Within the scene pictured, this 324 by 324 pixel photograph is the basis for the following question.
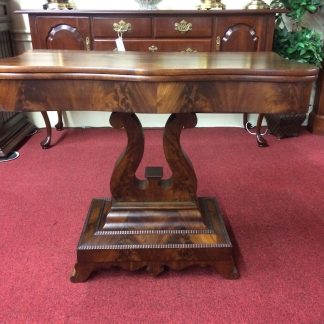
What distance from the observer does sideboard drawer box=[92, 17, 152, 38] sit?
1.95m

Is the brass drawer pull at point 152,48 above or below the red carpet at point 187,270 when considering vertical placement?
above

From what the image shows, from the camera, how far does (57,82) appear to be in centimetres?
86

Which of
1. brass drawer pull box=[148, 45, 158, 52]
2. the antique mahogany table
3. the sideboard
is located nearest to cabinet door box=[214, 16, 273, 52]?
the sideboard

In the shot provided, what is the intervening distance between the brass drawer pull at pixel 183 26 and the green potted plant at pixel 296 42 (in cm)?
60

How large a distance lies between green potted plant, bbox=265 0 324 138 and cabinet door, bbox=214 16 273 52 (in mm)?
212

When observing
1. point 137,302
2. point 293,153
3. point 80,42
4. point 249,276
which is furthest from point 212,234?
point 80,42

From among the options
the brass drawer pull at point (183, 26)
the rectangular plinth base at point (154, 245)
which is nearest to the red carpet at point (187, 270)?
the rectangular plinth base at point (154, 245)

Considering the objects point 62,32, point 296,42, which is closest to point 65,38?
point 62,32

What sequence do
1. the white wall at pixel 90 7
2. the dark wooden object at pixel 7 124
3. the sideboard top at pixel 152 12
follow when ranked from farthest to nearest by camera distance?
the white wall at pixel 90 7
the dark wooden object at pixel 7 124
the sideboard top at pixel 152 12

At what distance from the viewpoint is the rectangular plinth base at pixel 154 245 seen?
1.07 metres

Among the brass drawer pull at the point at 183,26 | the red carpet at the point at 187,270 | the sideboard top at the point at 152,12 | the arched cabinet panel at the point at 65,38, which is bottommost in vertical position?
the red carpet at the point at 187,270

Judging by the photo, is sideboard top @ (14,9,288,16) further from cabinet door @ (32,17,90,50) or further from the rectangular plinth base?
the rectangular plinth base

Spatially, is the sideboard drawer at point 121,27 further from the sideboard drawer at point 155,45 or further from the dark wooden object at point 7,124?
the dark wooden object at point 7,124

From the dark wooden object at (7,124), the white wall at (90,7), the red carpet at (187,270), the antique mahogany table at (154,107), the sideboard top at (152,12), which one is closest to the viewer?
the antique mahogany table at (154,107)
